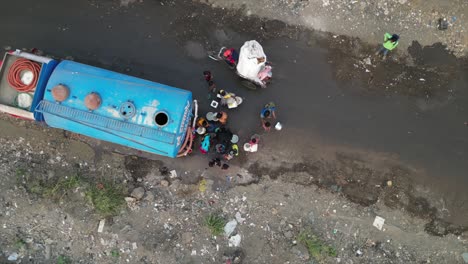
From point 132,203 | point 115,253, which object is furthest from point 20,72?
point 115,253

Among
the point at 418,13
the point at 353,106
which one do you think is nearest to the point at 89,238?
the point at 353,106

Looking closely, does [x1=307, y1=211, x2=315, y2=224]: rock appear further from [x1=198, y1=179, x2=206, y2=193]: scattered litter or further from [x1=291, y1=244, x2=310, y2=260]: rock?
[x1=198, y1=179, x2=206, y2=193]: scattered litter

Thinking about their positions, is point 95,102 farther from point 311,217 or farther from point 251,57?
point 311,217

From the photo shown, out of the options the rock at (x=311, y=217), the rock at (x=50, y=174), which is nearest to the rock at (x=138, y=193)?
the rock at (x=50, y=174)

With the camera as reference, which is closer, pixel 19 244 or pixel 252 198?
pixel 19 244

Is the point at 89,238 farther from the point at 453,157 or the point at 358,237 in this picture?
the point at 453,157

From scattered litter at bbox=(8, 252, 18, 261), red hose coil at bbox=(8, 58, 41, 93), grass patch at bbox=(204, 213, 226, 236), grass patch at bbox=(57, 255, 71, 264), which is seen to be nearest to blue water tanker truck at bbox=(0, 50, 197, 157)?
red hose coil at bbox=(8, 58, 41, 93)
